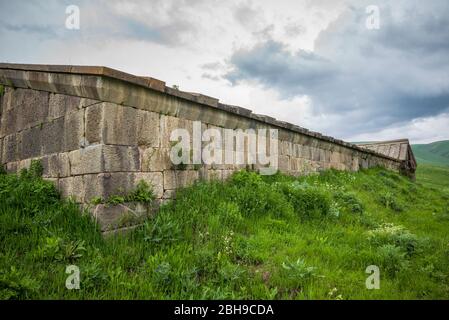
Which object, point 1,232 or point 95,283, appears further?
point 1,232

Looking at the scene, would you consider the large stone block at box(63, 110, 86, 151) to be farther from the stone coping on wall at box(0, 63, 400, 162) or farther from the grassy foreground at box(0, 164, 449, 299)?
the grassy foreground at box(0, 164, 449, 299)

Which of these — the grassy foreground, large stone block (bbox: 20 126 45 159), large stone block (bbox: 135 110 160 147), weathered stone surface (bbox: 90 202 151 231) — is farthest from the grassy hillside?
large stone block (bbox: 20 126 45 159)

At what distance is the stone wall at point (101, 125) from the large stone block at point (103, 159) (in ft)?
0.05

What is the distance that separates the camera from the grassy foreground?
10.6 ft

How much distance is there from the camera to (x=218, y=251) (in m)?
4.10

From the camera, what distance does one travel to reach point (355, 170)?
12953 millimetres

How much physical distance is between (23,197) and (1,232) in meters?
0.99

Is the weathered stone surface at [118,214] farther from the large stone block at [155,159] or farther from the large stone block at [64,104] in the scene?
the large stone block at [64,104]

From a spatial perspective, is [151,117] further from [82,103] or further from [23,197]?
[23,197]

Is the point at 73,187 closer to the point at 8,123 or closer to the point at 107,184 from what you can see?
the point at 107,184

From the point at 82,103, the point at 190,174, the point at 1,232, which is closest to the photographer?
the point at 1,232

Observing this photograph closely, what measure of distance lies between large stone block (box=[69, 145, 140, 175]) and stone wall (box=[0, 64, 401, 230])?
1 centimetres

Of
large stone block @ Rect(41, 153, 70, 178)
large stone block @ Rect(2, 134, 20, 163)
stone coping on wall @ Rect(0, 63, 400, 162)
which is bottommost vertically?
large stone block @ Rect(41, 153, 70, 178)
